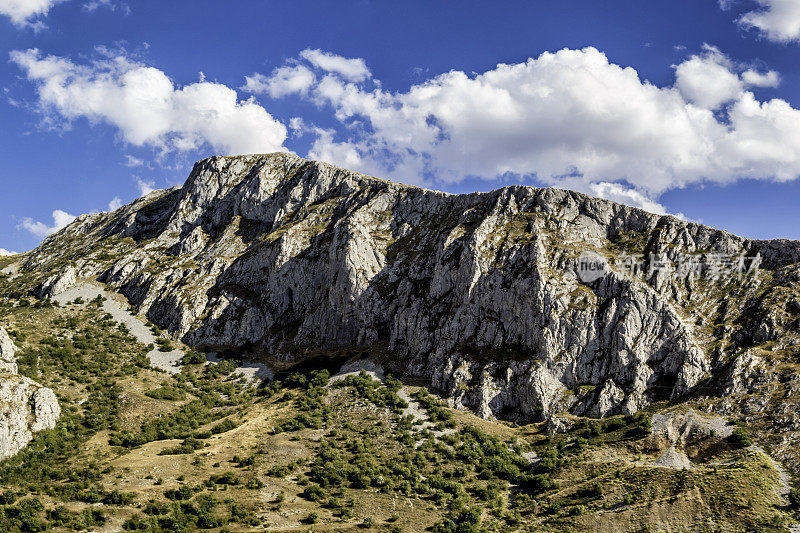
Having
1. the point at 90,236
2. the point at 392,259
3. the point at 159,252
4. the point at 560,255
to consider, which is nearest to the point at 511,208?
the point at 560,255

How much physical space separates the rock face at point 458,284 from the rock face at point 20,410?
4461 cm

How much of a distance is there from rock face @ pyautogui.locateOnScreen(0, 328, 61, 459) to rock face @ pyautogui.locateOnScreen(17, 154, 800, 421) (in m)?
44.6

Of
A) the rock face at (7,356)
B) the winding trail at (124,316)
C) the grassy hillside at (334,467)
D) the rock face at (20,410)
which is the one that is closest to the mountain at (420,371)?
the grassy hillside at (334,467)

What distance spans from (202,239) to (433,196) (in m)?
80.5

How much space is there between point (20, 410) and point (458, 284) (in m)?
84.4

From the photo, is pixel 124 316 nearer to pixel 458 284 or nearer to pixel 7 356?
pixel 7 356

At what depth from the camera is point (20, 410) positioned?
2714 inches

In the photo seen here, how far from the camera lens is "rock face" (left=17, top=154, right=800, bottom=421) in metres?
82.7

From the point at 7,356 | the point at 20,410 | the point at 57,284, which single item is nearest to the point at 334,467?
the point at 20,410

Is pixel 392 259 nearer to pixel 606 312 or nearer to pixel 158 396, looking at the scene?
pixel 606 312

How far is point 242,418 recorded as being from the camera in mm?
86875

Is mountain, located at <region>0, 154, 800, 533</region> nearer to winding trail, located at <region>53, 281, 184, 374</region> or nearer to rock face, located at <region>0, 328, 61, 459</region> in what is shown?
winding trail, located at <region>53, 281, 184, 374</region>

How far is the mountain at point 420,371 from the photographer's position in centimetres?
5741

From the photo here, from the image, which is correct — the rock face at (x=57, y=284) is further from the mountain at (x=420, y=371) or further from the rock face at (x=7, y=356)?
the rock face at (x=7, y=356)
